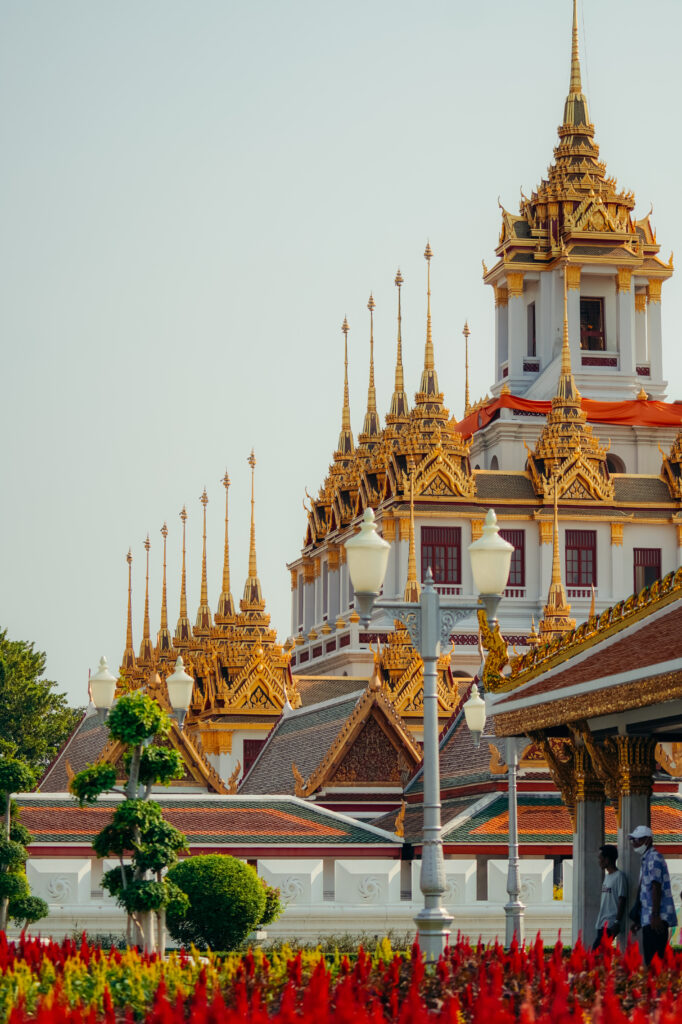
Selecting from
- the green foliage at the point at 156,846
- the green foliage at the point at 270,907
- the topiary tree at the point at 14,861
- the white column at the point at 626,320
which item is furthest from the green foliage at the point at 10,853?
the white column at the point at 626,320

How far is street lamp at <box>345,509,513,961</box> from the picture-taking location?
15.5 metres

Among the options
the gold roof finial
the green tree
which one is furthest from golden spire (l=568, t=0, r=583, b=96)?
the green tree

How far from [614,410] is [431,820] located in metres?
58.0

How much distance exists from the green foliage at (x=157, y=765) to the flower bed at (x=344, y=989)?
275 inches

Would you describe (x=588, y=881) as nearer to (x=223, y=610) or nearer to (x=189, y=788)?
(x=189, y=788)

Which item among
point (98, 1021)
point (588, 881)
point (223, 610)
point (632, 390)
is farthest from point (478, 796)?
point (632, 390)

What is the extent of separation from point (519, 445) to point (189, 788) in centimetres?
3665

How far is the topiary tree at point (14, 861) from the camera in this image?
23.6m

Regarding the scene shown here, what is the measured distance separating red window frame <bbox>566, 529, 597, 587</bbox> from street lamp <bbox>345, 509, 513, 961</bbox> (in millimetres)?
49926

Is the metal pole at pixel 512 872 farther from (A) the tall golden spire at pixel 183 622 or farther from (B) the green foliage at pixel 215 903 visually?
(A) the tall golden spire at pixel 183 622

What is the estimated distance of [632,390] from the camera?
75062 mm

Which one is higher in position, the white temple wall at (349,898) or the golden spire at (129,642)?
the golden spire at (129,642)

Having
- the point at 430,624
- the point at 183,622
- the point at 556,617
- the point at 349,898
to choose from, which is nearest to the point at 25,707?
the point at 183,622

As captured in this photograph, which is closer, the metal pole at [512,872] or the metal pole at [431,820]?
the metal pole at [431,820]
